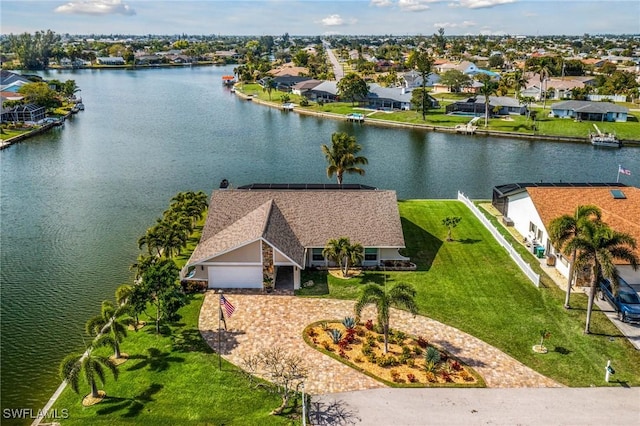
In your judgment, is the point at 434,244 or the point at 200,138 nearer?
the point at 434,244

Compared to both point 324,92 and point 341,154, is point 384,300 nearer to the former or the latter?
point 341,154

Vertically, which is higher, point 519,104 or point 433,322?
point 519,104

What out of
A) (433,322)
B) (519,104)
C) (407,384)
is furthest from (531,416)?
(519,104)

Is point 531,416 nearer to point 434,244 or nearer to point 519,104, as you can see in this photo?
point 434,244

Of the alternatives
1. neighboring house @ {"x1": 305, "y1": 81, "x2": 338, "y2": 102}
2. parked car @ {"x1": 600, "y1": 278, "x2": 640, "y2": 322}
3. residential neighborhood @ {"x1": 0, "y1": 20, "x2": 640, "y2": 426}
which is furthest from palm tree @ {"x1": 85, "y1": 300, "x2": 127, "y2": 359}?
neighboring house @ {"x1": 305, "y1": 81, "x2": 338, "y2": 102}

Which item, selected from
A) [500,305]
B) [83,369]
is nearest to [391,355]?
[500,305]
